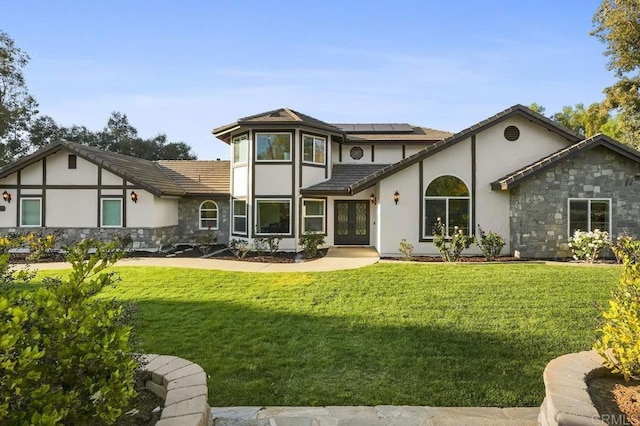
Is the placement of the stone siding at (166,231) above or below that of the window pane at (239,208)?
below

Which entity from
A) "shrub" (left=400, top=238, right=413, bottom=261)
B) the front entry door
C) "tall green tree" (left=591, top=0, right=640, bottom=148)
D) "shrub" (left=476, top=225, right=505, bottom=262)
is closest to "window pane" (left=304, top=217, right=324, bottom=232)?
the front entry door

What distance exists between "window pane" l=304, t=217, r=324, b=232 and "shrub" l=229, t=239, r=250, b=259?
2.66 m

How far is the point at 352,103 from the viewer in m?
20.6

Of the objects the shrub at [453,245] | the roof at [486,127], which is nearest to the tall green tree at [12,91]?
the roof at [486,127]

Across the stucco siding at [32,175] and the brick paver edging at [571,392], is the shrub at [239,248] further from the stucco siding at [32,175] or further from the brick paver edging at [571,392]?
the brick paver edging at [571,392]

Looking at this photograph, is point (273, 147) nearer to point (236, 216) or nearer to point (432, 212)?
point (236, 216)

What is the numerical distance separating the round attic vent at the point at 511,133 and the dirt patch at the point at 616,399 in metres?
11.0

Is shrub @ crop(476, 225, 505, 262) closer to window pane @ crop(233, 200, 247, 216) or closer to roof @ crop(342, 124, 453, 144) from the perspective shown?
roof @ crop(342, 124, 453, 144)

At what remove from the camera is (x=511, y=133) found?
13.0 m

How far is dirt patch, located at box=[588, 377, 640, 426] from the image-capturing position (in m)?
2.98

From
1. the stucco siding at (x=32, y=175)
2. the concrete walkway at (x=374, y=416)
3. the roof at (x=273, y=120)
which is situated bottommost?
the concrete walkway at (x=374, y=416)

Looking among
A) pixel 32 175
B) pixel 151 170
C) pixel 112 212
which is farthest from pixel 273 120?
pixel 32 175

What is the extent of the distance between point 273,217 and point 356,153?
5.51 metres

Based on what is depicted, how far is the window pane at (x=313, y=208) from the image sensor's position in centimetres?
1595
